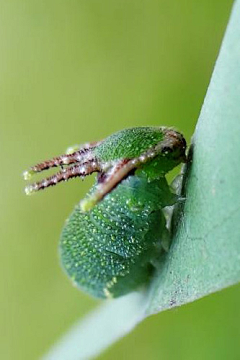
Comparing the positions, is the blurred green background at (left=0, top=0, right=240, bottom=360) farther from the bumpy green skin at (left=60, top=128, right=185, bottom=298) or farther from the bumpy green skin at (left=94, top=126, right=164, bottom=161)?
the bumpy green skin at (left=94, top=126, right=164, bottom=161)

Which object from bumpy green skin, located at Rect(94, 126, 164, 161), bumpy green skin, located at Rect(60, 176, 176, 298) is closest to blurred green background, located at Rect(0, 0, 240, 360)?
A: bumpy green skin, located at Rect(60, 176, 176, 298)

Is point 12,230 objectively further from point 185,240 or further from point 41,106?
point 185,240

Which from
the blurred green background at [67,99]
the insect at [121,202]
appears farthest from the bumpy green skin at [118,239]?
the blurred green background at [67,99]

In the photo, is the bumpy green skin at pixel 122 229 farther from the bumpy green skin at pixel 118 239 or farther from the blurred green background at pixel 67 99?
the blurred green background at pixel 67 99

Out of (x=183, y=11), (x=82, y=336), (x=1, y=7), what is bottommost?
(x=82, y=336)

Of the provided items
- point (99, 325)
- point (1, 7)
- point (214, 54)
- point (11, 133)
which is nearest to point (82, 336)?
point (99, 325)

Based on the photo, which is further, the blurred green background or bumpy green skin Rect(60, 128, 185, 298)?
the blurred green background

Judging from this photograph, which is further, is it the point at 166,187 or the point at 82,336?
the point at 82,336
